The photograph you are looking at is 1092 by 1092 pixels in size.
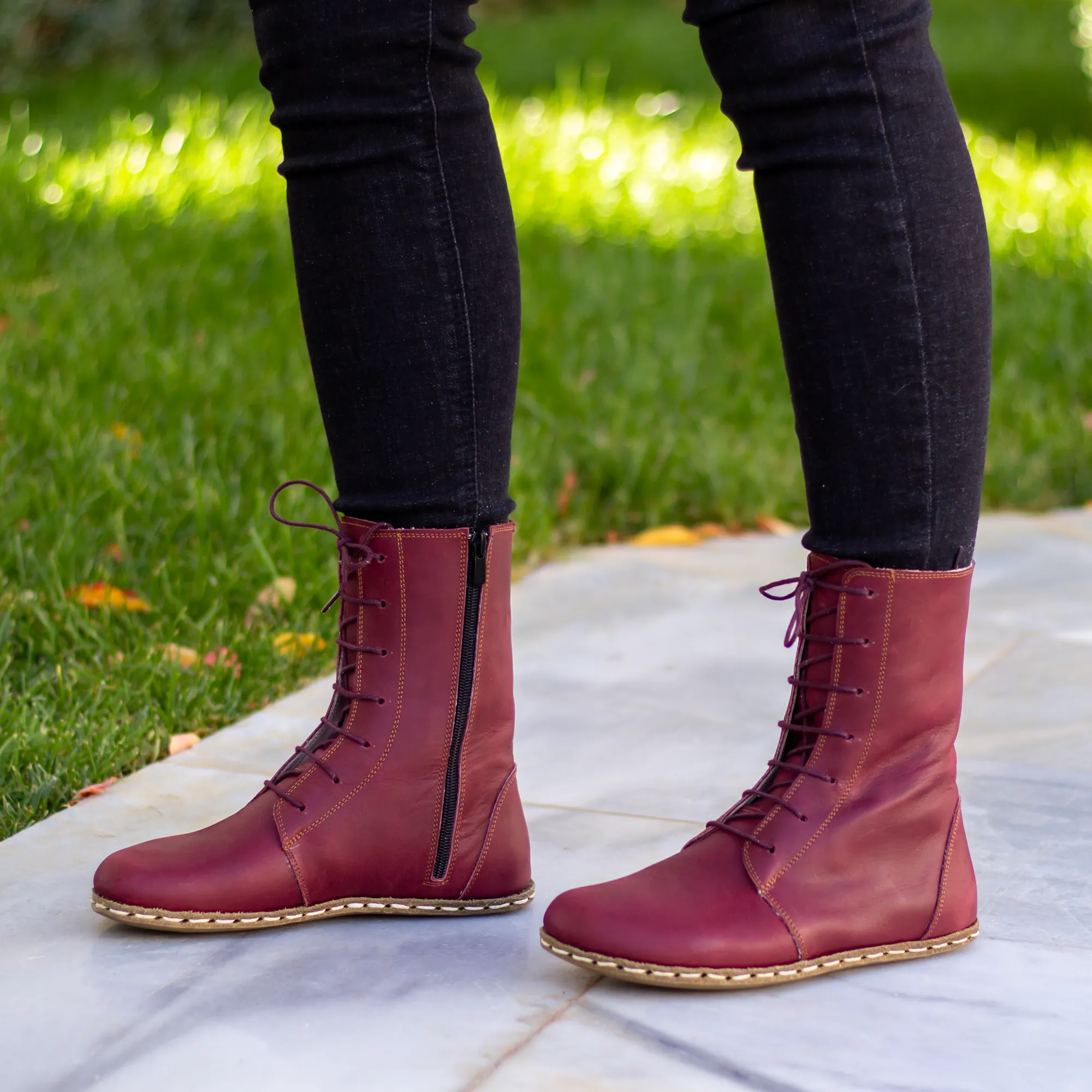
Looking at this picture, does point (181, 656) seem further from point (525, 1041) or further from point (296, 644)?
point (525, 1041)

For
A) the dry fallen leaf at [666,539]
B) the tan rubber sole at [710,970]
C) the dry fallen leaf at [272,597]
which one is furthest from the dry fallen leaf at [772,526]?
the tan rubber sole at [710,970]

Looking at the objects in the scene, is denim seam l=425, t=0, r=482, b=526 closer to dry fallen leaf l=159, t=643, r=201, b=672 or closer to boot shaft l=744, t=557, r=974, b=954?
boot shaft l=744, t=557, r=974, b=954

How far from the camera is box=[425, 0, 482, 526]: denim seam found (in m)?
1.23

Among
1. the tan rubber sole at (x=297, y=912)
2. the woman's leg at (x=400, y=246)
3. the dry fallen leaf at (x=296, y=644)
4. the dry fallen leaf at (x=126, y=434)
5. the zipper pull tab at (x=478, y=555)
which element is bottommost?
the tan rubber sole at (x=297, y=912)

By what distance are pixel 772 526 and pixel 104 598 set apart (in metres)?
1.28

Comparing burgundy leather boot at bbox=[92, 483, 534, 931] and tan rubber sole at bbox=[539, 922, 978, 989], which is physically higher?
burgundy leather boot at bbox=[92, 483, 534, 931]

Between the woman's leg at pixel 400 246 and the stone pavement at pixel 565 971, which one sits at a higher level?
the woman's leg at pixel 400 246

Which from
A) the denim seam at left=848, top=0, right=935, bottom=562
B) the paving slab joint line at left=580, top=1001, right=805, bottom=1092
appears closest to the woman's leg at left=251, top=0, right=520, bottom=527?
the denim seam at left=848, top=0, right=935, bottom=562

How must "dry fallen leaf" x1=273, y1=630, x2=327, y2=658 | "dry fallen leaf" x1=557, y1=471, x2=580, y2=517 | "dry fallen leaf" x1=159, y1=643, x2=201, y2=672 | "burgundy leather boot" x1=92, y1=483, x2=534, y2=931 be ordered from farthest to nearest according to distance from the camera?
"dry fallen leaf" x1=557, y1=471, x2=580, y2=517 → "dry fallen leaf" x1=273, y1=630, x2=327, y2=658 → "dry fallen leaf" x1=159, y1=643, x2=201, y2=672 → "burgundy leather boot" x1=92, y1=483, x2=534, y2=931

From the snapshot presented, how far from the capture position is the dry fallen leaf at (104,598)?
6.98ft

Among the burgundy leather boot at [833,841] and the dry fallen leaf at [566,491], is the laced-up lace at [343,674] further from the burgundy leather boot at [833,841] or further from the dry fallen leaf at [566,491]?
the dry fallen leaf at [566,491]

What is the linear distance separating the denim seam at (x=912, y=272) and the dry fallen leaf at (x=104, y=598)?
128 cm

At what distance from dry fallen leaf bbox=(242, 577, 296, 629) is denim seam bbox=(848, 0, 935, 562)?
1.22 meters

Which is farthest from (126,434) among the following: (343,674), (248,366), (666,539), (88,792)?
(343,674)
